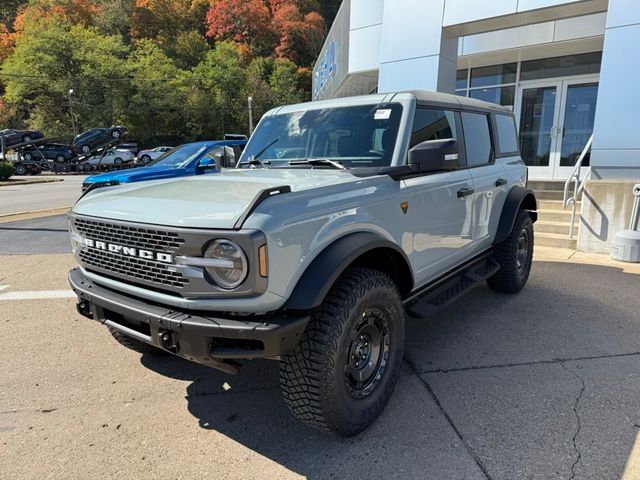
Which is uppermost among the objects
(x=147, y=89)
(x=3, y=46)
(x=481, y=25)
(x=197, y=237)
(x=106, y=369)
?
(x=3, y=46)

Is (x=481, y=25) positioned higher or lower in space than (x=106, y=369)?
higher

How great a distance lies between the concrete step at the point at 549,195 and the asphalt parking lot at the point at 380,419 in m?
4.37

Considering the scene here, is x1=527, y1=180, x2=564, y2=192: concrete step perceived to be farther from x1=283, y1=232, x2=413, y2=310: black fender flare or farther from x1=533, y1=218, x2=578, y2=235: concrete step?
x1=283, y1=232, x2=413, y2=310: black fender flare

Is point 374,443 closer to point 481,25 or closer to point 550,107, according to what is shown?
point 481,25

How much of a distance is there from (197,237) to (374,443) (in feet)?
4.95

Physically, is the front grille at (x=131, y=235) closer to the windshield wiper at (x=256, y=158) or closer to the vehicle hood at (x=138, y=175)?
the windshield wiper at (x=256, y=158)

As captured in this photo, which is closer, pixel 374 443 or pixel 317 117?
pixel 374 443

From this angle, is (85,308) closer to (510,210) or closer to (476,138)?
(476,138)

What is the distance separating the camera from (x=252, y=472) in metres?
2.34

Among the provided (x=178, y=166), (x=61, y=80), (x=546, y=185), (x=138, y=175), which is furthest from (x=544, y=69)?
(x=61, y=80)

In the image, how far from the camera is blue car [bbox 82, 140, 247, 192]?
26.4 feet

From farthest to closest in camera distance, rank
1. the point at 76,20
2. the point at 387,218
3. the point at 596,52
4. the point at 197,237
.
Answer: the point at 76,20
the point at 596,52
the point at 387,218
the point at 197,237

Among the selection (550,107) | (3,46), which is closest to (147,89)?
(3,46)

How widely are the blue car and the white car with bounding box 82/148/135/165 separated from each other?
30167mm
